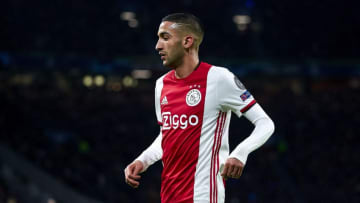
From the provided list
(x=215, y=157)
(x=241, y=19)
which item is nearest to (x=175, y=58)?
(x=215, y=157)

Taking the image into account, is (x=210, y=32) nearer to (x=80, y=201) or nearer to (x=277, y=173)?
(x=277, y=173)

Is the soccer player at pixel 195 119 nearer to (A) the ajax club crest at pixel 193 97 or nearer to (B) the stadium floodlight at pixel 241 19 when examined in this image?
(A) the ajax club crest at pixel 193 97

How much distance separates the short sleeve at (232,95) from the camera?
315cm

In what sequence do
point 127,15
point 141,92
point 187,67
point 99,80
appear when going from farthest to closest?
point 127,15 < point 99,80 < point 141,92 < point 187,67

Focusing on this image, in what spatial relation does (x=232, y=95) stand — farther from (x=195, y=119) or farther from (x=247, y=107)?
(x=195, y=119)

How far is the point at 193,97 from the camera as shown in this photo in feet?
10.7

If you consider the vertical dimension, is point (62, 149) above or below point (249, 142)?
below

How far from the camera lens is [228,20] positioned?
28188 millimetres

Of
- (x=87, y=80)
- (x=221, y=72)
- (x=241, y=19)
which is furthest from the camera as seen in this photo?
(x=241, y=19)

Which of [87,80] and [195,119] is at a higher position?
[195,119]

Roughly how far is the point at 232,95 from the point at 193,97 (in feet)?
0.81

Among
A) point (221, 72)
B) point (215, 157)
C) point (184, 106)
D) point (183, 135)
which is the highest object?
point (221, 72)

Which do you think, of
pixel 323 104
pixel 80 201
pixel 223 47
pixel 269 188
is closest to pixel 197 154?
pixel 80 201

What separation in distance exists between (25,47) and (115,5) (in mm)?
5404
